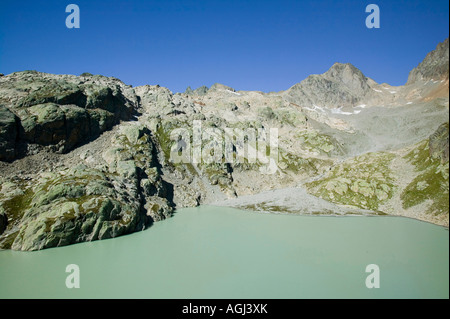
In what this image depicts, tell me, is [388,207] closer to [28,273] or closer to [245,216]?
[245,216]

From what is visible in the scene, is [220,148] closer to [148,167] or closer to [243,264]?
[148,167]

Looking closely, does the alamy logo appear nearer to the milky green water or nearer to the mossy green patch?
the milky green water

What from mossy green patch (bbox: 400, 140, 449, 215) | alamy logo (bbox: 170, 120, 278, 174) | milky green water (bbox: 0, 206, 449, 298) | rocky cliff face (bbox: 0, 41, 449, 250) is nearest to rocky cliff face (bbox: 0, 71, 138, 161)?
rocky cliff face (bbox: 0, 41, 449, 250)

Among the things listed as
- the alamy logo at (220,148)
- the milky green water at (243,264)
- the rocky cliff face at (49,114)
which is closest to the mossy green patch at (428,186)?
the milky green water at (243,264)

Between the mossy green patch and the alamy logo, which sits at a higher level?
the alamy logo

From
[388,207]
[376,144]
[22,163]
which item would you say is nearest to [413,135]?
[376,144]

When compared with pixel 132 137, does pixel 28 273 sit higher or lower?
lower
